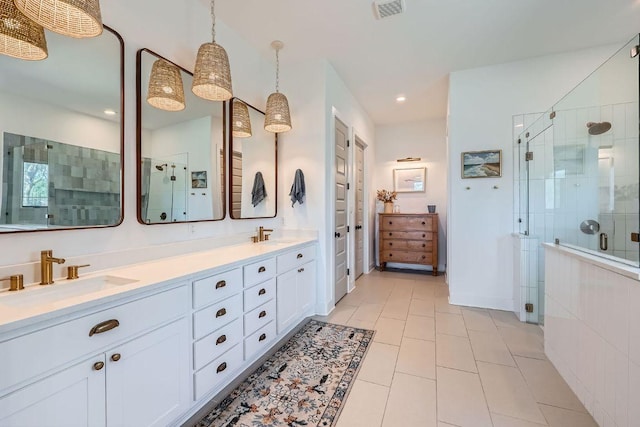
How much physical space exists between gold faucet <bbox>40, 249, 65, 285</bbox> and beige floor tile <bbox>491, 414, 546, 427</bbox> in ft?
8.15

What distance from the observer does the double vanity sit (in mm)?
980

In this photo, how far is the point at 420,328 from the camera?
2873 millimetres

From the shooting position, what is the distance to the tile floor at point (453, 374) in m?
1.65

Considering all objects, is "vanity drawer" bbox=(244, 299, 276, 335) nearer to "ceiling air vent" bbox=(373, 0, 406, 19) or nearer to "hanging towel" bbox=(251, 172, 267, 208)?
"hanging towel" bbox=(251, 172, 267, 208)

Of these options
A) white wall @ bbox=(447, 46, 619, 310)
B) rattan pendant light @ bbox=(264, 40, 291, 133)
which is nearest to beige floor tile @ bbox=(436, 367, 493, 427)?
white wall @ bbox=(447, 46, 619, 310)

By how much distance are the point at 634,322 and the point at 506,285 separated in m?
2.26

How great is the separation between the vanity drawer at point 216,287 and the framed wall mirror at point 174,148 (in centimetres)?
64

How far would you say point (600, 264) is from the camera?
1.54 meters

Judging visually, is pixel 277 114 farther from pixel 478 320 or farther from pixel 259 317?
pixel 478 320

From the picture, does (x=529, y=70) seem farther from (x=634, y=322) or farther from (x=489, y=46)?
(x=634, y=322)

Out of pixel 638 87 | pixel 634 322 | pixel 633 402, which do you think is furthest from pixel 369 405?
pixel 638 87

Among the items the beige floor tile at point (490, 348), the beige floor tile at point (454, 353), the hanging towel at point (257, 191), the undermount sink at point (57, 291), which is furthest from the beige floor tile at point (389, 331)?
the undermount sink at point (57, 291)

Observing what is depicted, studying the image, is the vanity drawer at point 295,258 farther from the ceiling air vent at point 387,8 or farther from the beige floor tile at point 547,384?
the ceiling air vent at point 387,8

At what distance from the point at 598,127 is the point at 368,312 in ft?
8.59
